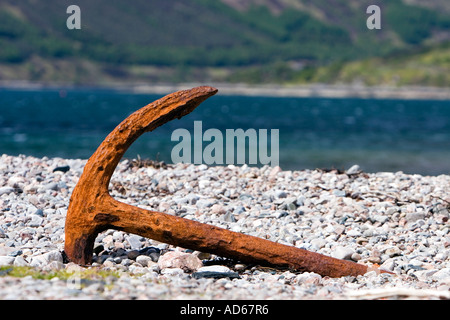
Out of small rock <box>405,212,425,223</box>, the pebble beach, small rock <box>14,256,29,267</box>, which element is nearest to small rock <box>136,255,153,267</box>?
the pebble beach

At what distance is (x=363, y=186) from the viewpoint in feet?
33.9

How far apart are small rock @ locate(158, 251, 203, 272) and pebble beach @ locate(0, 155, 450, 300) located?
0.01 m

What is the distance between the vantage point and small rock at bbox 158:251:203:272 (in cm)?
645

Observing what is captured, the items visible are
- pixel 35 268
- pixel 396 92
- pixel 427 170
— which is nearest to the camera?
pixel 35 268

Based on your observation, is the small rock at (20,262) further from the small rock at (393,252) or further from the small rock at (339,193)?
the small rock at (339,193)

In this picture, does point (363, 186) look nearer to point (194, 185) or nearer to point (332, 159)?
point (194, 185)

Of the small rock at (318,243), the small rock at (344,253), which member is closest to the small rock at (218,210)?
the small rock at (318,243)

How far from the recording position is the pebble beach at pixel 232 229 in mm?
5137

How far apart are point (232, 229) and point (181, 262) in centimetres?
171

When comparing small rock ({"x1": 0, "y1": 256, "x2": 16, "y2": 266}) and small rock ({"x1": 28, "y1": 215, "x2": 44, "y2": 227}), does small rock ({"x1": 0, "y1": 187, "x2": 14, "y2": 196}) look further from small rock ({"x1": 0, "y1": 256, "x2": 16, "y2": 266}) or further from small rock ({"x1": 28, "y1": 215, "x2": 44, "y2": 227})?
small rock ({"x1": 0, "y1": 256, "x2": 16, "y2": 266})

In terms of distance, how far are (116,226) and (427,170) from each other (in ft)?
65.8

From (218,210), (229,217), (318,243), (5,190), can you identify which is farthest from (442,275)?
(5,190)

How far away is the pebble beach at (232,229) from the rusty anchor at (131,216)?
0.25 meters
